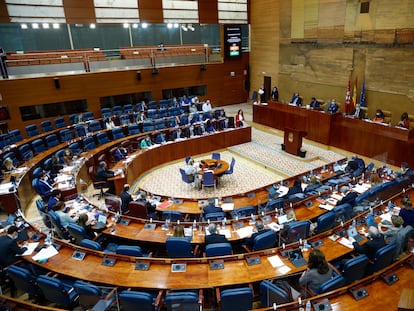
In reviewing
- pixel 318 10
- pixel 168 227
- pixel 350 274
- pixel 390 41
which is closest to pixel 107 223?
pixel 168 227

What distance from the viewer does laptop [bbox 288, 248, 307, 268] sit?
16.8ft

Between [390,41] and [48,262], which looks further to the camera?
[390,41]

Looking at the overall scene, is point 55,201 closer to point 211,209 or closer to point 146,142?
point 211,209

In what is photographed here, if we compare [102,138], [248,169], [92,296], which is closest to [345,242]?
[92,296]

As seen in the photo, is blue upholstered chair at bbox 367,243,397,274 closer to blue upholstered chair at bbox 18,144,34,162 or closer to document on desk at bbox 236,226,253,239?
document on desk at bbox 236,226,253,239

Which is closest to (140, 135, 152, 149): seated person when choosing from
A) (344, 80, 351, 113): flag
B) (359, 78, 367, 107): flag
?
(344, 80, 351, 113): flag

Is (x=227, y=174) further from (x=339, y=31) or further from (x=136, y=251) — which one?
(x=339, y=31)

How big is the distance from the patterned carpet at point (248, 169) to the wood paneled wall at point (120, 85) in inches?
260

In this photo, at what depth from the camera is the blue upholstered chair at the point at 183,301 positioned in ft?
14.0

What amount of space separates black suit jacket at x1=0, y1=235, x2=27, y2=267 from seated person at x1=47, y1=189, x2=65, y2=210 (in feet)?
5.60

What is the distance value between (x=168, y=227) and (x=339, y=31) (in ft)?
42.6

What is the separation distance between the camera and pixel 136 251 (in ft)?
18.1

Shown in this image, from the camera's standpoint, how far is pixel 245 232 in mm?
6332

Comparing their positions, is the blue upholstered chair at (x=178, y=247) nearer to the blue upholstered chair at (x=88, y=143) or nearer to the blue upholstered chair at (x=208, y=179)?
the blue upholstered chair at (x=208, y=179)
